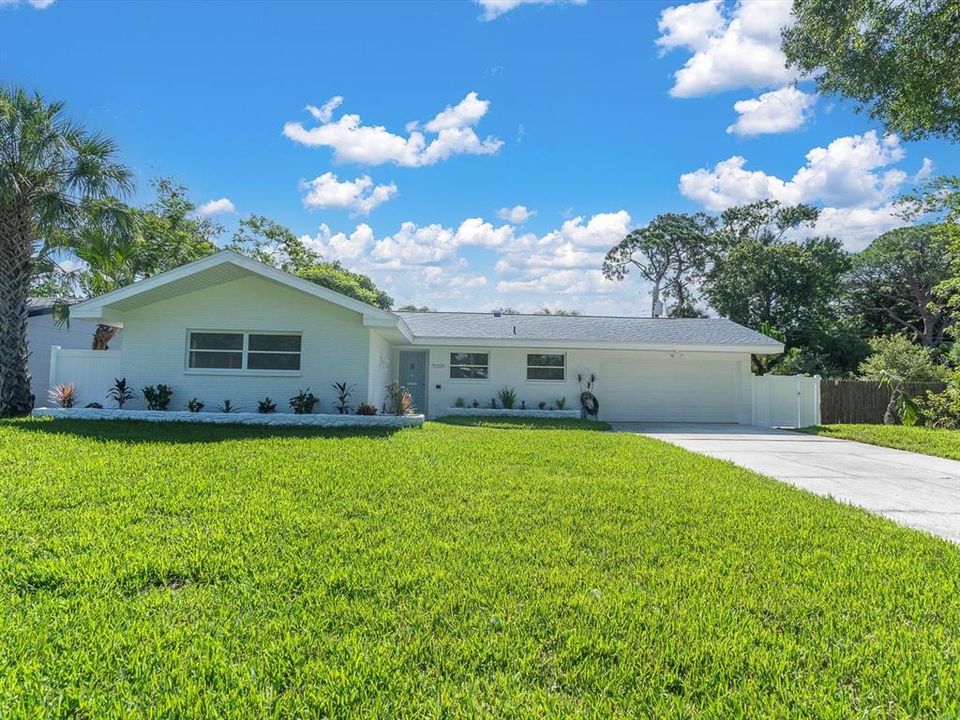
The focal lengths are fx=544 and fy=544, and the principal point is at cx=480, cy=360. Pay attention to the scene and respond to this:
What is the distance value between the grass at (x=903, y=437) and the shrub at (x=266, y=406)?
14.0 meters

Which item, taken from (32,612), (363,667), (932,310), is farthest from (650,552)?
(932,310)

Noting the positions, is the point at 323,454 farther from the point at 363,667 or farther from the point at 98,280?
the point at 98,280

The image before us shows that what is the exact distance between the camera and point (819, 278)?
1147 inches

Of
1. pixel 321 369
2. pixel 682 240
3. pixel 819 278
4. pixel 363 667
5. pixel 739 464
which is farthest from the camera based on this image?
pixel 682 240

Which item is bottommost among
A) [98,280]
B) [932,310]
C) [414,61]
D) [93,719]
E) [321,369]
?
[93,719]

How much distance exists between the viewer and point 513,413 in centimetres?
1638

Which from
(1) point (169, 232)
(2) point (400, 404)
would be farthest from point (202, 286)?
(1) point (169, 232)

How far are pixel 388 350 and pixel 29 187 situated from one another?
362 inches

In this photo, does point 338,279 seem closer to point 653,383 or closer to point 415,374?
point 415,374

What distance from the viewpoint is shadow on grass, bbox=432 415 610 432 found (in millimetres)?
13820

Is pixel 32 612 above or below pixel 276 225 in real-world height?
below

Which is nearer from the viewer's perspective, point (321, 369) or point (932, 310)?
point (321, 369)

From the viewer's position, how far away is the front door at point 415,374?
17.4 m

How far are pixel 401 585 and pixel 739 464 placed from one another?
7541 millimetres
